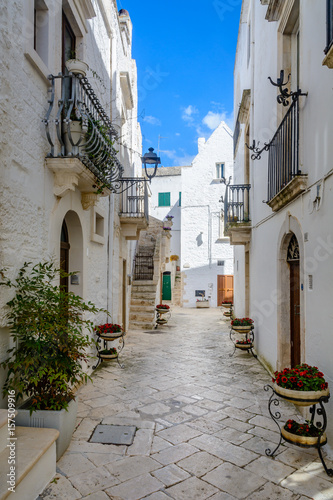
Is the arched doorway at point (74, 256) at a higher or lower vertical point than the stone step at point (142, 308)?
higher

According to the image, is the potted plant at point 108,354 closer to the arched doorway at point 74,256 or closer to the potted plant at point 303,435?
the arched doorway at point 74,256

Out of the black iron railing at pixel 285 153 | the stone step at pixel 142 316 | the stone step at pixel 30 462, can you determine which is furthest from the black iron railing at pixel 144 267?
the stone step at pixel 30 462

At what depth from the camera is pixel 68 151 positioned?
16.8ft

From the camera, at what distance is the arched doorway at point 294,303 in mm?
5859

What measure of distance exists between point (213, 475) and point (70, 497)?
1.28 meters

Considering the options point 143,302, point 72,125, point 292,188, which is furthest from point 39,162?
point 143,302

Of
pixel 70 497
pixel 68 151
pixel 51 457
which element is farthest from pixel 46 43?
pixel 70 497

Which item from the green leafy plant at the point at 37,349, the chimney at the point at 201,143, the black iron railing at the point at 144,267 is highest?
the chimney at the point at 201,143

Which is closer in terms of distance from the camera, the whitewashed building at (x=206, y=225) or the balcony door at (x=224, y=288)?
the balcony door at (x=224, y=288)

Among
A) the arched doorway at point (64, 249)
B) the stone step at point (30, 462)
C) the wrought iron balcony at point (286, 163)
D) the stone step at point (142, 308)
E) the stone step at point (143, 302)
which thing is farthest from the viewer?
the stone step at point (143, 302)

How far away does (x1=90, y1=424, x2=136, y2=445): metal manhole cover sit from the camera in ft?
13.6

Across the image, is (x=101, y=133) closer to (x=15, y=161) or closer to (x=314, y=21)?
(x=15, y=161)

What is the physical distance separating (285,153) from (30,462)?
496 centimetres

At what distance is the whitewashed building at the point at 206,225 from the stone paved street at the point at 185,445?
1413 cm
